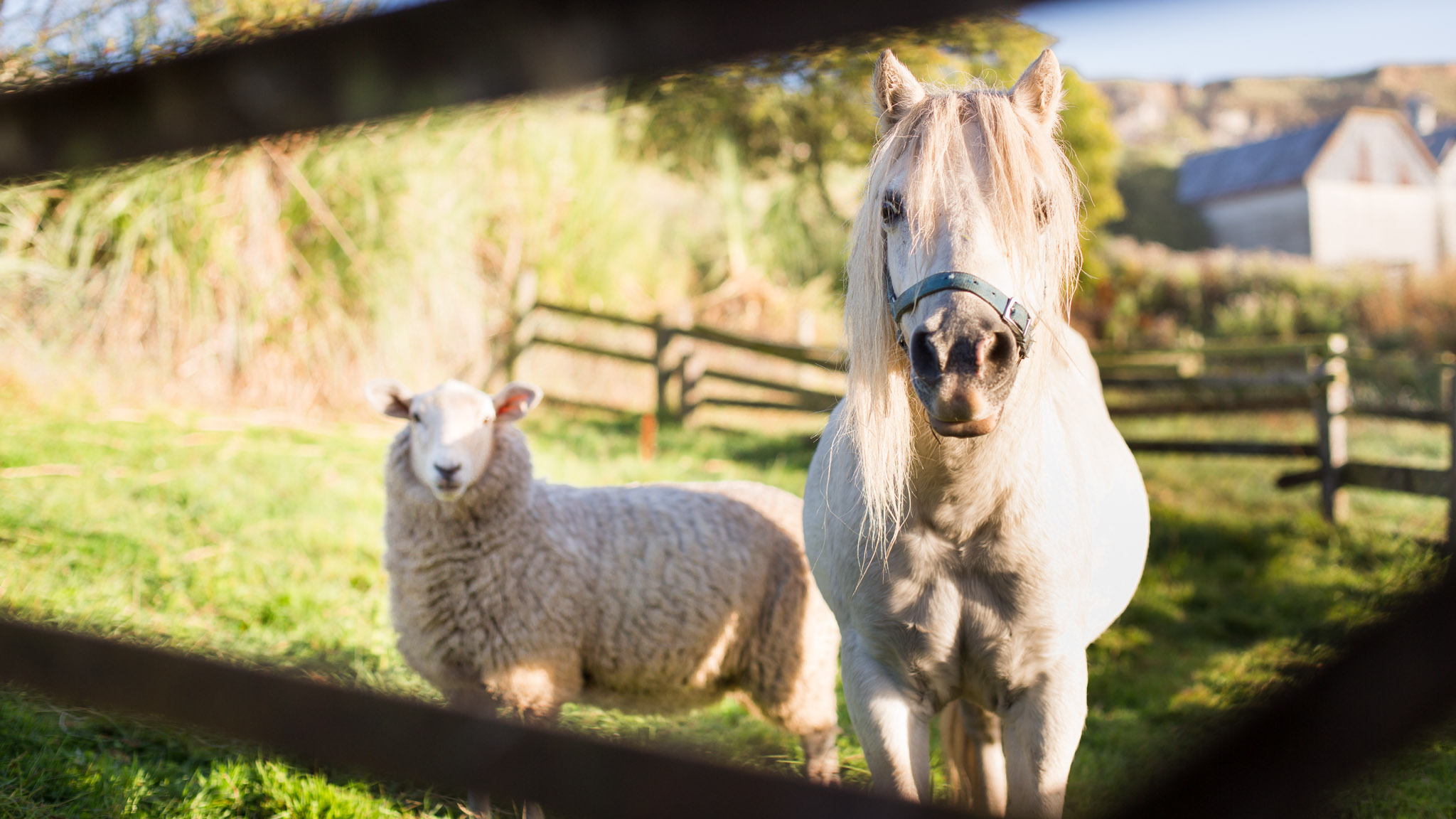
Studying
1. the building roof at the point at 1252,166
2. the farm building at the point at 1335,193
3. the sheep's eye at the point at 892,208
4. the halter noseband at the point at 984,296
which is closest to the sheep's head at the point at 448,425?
the sheep's eye at the point at 892,208

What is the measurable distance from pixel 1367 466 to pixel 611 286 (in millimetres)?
8247

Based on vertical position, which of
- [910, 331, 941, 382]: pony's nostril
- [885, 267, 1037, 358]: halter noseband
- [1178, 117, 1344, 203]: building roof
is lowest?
[910, 331, 941, 382]: pony's nostril

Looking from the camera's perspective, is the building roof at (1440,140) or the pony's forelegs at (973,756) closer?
the pony's forelegs at (973,756)

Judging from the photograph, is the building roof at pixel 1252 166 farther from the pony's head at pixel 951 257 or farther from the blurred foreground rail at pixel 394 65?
the blurred foreground rail at pixel 394 65

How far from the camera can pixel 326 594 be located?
3.83 metres

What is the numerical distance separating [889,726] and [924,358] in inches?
36.3

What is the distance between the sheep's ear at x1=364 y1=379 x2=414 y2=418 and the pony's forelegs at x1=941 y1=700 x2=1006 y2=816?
1.99 meters

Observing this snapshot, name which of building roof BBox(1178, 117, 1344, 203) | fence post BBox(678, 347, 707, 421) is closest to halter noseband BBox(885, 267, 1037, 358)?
fence post BBox(678, 347, 707, 421)

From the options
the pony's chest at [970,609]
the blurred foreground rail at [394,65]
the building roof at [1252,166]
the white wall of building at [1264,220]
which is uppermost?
the building roof at [1252,166]

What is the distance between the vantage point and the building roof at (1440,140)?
4.98m

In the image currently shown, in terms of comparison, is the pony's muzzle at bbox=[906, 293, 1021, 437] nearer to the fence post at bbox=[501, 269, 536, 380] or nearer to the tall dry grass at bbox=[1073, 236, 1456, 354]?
the fence post at bbox=[501, 269, 536, 380]

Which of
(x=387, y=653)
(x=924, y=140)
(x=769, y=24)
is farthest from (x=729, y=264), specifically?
(x=769, y=24)

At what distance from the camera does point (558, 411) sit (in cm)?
958

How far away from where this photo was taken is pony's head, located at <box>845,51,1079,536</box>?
126 centimetres
